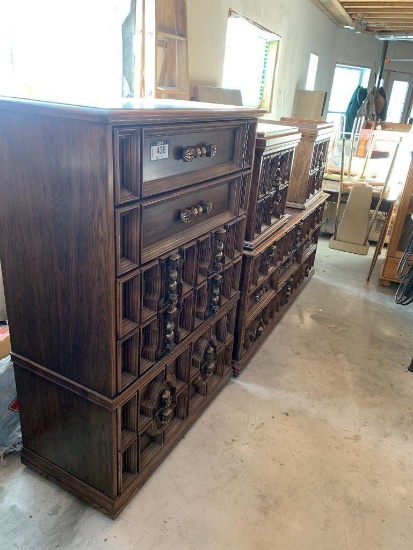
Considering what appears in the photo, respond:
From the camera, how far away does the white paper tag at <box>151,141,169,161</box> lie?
1.16 metres

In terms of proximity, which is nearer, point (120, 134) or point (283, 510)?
point (120, 134)

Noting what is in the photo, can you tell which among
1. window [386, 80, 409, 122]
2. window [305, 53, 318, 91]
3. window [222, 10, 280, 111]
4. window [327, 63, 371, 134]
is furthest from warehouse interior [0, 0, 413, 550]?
window [386, 80, 409, 122]

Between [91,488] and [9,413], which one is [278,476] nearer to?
[91,488]

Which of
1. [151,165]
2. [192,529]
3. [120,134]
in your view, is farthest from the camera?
[192,529]

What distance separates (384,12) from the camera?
5.14m

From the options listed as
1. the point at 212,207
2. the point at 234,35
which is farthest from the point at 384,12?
the point at 212,207

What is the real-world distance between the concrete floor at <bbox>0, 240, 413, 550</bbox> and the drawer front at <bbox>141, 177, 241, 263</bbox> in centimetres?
92

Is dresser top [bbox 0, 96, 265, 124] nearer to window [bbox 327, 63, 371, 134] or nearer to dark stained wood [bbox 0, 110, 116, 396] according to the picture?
dark stained wood [bbox 0, 110, 116, 396]

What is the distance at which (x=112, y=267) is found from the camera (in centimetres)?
110

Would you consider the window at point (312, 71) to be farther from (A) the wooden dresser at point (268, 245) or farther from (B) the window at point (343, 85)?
(A) the wooden dresser at point (268, 245)

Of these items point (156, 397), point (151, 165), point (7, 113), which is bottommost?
point (156, 397)

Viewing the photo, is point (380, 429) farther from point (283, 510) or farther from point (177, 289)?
point (177, 289)

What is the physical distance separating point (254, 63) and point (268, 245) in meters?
2.83

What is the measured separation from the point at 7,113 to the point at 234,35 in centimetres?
277
